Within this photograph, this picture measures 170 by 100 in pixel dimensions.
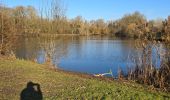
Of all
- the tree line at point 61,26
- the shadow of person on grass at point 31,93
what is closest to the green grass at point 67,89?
the shadow of person on grass at point 31,93

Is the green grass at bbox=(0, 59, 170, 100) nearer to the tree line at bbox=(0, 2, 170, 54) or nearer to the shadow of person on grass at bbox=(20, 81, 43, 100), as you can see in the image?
the shadow of person on grass at bbox=(20, 81, 43, 100)

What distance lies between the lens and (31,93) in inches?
390

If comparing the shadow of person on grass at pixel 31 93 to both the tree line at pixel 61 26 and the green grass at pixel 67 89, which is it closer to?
the green grass at pixel 67 89

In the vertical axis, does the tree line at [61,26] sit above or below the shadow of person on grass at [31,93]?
above

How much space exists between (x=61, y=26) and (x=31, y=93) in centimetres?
1617

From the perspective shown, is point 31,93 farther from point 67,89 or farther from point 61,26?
point 61,26

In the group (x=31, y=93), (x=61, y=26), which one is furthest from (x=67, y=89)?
(x=61, y=26)

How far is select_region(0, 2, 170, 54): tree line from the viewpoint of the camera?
18.5 metres

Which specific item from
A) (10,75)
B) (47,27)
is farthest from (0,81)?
(47,27)

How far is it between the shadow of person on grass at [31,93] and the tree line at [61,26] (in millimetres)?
7165

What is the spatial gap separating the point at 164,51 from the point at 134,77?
2086 mm

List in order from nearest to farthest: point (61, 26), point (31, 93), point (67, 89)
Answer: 1. point (31, 93)
2. point (67, 89)
3. point (61, 26)

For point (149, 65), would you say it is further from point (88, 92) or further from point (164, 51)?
point (88, 92)

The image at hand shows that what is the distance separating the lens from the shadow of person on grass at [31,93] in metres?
9.46
